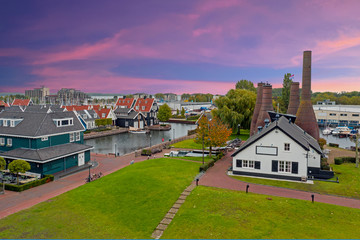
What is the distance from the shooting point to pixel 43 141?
32781 millimetres

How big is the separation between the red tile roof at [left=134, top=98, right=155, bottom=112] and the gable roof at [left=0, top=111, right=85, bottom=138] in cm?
5729

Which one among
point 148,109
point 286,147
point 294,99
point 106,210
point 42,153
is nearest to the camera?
point 106,210

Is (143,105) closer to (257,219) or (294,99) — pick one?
(294,99)

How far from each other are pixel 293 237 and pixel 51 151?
29.7m

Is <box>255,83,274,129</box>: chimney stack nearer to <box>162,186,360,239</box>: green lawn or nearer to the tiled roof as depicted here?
<box>162,186,360,239</box>: green lawn

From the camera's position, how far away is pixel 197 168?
32781mm

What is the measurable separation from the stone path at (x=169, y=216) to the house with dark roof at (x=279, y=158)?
9.54 m

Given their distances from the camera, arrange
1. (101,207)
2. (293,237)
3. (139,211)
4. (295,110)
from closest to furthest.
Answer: (293,237) → (139,211) → (101,207) → (295,110)

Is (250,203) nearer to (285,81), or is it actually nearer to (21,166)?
(21,166)

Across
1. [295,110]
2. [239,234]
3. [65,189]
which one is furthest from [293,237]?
[295,110]

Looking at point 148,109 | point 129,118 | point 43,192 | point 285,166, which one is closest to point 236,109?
point 285,166

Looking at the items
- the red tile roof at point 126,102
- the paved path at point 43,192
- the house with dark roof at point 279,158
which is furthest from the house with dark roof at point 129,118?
the house with dark roof at point 279,158

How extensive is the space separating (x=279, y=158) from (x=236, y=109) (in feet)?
124

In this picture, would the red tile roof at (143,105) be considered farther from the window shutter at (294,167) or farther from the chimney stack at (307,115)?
the window shutter at (294,167)
